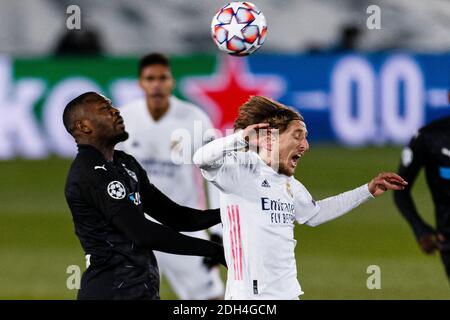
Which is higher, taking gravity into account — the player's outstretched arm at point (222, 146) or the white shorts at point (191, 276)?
the player's outstretched arm at point (222, 146)

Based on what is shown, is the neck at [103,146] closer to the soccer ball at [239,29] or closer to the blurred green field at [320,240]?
the soccer ball at [239,29]

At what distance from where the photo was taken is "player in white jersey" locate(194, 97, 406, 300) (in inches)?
255

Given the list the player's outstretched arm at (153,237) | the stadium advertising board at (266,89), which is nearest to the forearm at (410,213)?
the player's outstretched arm at (153,237)

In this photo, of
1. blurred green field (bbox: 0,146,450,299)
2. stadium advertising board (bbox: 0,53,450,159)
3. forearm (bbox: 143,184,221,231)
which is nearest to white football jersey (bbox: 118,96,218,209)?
blurred green field (bbox: 0,146,450,299)

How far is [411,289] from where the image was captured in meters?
11.2

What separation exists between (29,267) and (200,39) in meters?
12.6

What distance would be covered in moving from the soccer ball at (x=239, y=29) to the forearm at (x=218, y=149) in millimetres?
1751

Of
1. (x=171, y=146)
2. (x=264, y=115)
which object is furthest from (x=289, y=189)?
(x=171, y=146)

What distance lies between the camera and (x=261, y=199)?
21.6 feet

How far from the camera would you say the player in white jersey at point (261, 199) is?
6.47 metres

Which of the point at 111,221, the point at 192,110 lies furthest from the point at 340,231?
the point at 111,221

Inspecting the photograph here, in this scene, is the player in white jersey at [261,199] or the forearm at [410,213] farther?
the forearm at [410,213]

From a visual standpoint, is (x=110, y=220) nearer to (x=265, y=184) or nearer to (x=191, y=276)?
(x=265, y=184)

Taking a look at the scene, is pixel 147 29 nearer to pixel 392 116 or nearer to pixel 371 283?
pixel 392 116
